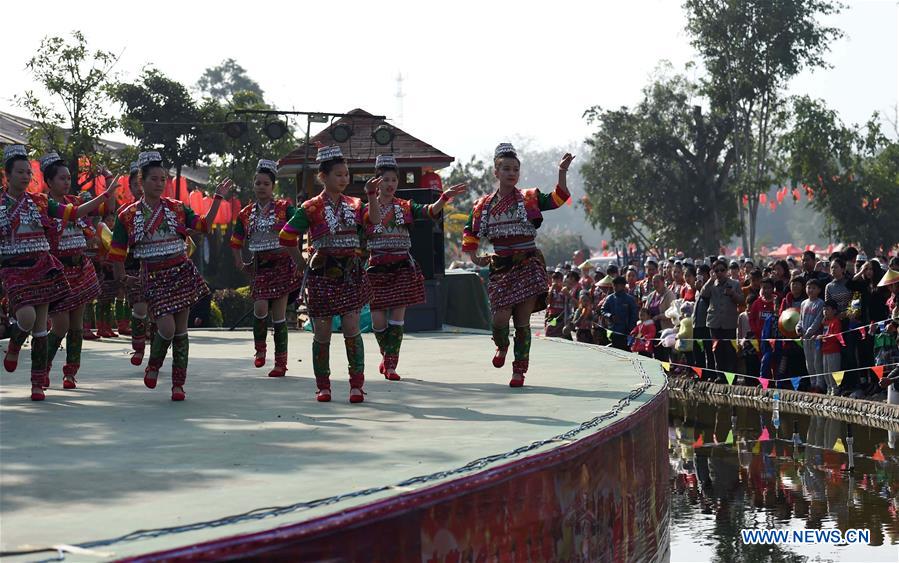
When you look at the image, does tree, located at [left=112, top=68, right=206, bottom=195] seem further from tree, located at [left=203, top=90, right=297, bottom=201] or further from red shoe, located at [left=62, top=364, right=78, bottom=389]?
red shoe, located at [left=62, top=364, right=78, bottom=389]

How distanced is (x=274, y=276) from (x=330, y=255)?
2.61m

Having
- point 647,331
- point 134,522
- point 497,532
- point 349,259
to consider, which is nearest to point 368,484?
point 497,532

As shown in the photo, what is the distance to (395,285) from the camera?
36.9 feet

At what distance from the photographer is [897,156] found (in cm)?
4772

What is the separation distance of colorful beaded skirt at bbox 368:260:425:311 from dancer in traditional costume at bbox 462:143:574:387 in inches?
36.1

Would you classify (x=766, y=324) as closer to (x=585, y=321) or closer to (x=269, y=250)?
(x=585, y=321)

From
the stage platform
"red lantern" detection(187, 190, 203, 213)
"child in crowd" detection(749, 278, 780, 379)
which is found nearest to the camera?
the stage platform

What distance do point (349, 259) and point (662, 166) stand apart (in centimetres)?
4527

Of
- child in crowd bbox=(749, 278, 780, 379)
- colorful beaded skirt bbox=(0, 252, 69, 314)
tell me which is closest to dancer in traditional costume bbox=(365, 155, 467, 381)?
colorful beaded skirt bbox=(0, 252, 69, 314)

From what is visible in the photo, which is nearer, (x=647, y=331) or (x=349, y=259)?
(x=349, y=259)

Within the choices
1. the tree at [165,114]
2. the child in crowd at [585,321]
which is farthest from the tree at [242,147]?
the child in crowd at [585,321]

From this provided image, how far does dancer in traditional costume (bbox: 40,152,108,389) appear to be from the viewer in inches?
399

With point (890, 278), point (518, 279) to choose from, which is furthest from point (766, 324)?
point (518, 279)

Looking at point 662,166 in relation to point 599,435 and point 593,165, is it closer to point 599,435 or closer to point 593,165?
point 593,165
